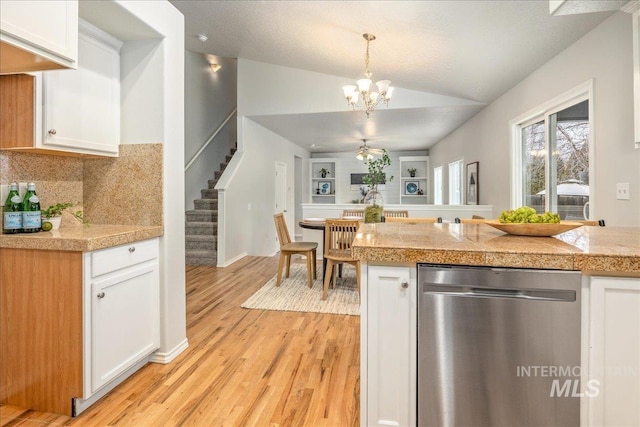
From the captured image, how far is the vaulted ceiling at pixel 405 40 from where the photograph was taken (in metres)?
2.78

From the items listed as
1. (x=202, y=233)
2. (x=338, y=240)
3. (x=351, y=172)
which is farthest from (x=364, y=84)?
(x=351, y=172)

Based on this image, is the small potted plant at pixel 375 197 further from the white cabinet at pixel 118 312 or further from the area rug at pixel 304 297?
the white cabinet at pixel 118 312

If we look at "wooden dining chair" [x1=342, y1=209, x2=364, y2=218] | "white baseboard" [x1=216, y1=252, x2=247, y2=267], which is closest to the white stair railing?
"white baseboard" [x1=216, y1=252, x2=247, y2=267]

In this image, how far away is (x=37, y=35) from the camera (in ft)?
4.92

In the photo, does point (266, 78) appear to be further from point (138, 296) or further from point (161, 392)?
point (161, 392)

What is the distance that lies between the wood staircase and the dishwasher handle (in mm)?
4523

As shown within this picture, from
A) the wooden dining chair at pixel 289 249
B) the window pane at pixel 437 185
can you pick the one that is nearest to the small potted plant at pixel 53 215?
the wooden dining chair at pixel 289 249

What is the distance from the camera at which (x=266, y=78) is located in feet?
18.2

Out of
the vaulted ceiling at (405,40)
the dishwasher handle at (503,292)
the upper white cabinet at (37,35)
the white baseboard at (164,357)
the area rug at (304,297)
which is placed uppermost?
the vaulted ceiling at (405,40)

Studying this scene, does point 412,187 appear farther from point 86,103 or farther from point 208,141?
point 86,103

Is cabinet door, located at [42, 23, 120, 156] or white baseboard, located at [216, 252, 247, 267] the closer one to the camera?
cabinet door, located at [42, 23, 120, 156]

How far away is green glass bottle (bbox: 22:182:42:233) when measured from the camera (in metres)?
1.91

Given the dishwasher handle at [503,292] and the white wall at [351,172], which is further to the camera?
the white wall at [351,172]

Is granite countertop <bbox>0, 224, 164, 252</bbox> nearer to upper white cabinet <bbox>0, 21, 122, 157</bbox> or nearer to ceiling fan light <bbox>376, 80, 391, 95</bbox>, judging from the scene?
upper white cabinet <bbox>0, 21, 122, 157</bbox>
